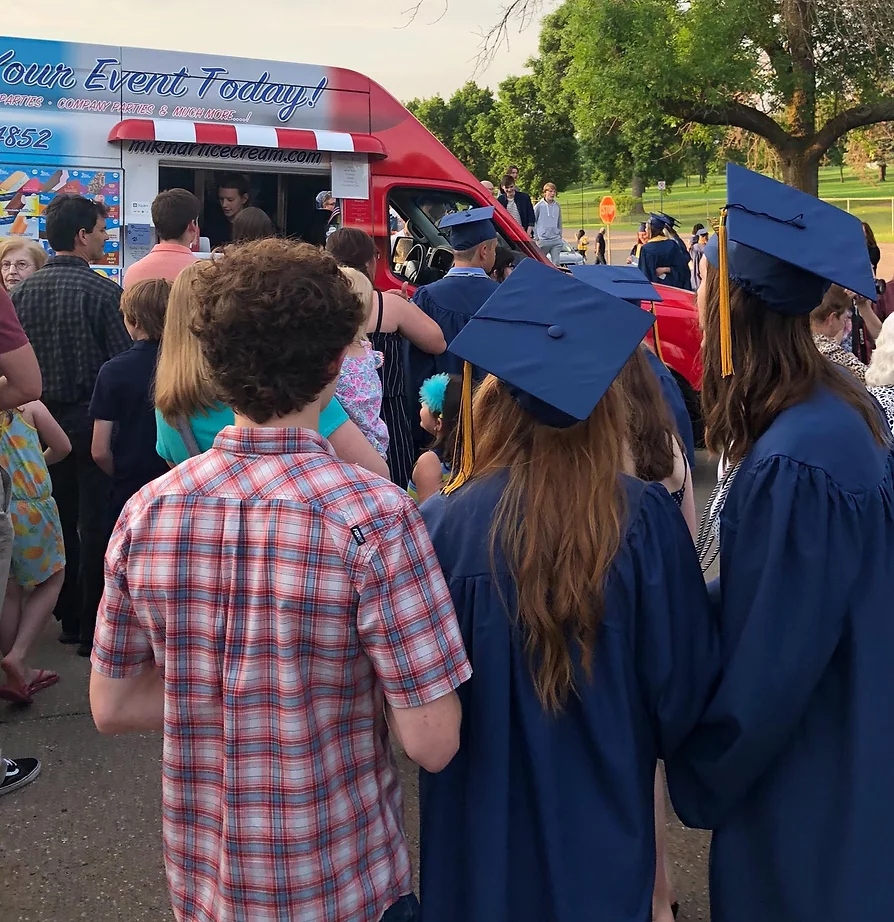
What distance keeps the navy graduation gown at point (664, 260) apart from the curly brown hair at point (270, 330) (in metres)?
11.1

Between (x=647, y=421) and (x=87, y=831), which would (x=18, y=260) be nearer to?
(x=87, y=831)

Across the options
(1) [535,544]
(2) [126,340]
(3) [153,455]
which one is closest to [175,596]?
(1) [535,544]

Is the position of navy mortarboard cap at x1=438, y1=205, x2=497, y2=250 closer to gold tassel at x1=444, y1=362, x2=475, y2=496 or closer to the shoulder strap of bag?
the shoulder strap of bag

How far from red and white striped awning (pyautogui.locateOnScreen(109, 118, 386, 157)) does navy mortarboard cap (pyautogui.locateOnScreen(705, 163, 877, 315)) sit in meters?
6.65

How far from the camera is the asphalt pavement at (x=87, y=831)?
3.07 m

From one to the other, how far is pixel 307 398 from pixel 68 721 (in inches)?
122

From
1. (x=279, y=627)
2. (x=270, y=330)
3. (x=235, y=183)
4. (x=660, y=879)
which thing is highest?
(x=235, y=183)

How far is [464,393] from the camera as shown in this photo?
73.9 inches

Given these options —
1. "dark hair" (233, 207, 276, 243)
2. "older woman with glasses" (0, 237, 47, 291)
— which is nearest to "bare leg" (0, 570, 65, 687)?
"older woman with glasses" (0, 237, 47, 291)

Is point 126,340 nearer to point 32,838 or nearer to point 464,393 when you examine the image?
point 32,838

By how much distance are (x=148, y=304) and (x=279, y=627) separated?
102 inches

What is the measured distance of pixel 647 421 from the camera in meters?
2.81

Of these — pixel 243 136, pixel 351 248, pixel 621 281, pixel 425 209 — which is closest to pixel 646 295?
pixel 621 281

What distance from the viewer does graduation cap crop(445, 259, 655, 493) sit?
1.66 metres
